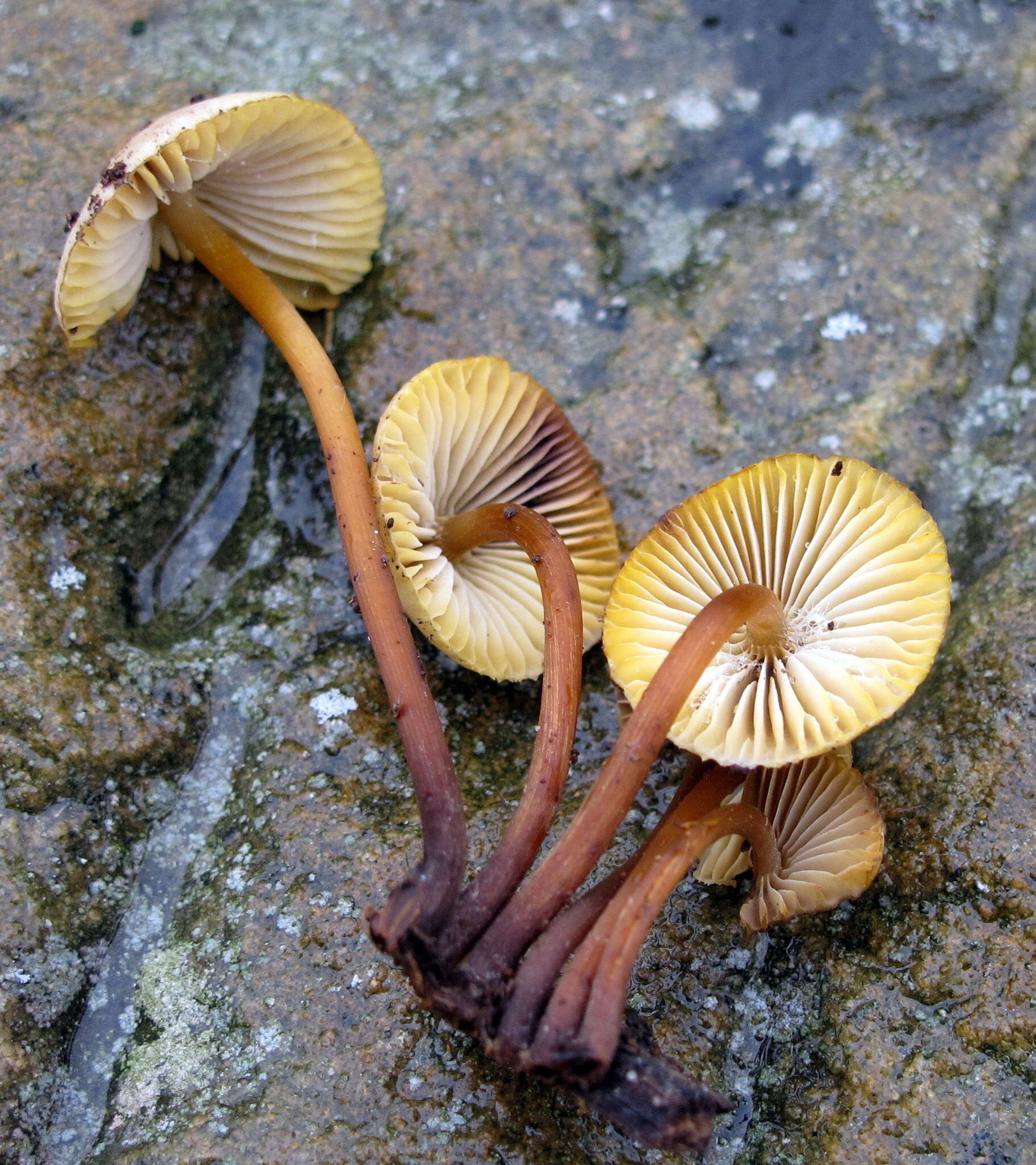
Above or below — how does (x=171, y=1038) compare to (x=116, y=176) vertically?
below

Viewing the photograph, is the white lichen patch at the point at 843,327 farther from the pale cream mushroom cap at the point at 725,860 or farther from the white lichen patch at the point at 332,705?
the white lichen patch at the point at 332,705

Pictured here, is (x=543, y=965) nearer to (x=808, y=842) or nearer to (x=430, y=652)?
(x=808, y=842)

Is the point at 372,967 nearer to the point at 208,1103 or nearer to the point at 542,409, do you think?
the point at 208,1103

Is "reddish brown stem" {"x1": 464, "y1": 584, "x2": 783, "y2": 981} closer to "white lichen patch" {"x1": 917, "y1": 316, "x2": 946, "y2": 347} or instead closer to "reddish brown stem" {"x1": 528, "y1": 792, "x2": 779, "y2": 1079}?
"reddish brown stem" {"x1": 528, "y1": 792, "x2": 779, "y2": 1079}

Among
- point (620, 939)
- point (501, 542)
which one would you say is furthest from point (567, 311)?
point (620, 939)

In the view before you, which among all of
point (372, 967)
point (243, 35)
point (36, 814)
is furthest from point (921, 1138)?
point (243, 35)
